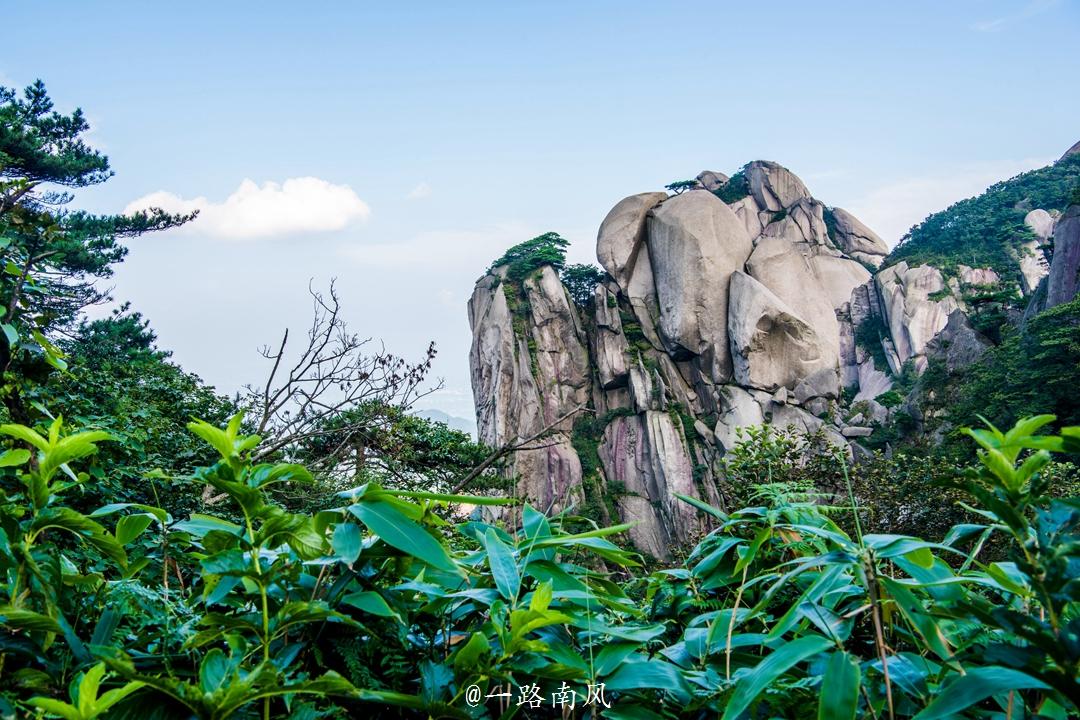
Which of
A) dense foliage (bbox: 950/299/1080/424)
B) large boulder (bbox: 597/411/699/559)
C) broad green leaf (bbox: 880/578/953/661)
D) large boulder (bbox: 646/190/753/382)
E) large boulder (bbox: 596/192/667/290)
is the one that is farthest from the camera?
large boulder (bbox: 596/192/667/290)

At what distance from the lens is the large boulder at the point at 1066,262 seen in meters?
16.1

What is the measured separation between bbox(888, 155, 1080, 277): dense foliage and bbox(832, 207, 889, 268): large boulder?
761mm

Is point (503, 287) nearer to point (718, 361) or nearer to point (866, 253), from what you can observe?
point (718, 361)

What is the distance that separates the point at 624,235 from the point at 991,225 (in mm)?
17429

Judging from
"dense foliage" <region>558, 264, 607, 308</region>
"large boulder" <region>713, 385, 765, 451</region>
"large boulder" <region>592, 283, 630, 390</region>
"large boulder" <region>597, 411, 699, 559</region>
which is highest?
"dense foliage" <region>558, 264, 607, 308</region>

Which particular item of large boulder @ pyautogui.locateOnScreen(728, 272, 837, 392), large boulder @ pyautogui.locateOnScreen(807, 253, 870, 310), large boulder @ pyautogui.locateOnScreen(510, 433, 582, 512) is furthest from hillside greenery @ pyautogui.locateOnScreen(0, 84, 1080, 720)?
large boulder @ pyautogui.locateOnScreen(807, 253, 870, 310)

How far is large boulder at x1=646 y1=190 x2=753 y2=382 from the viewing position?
22.4 m

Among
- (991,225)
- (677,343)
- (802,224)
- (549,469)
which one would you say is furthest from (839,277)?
(549,469)

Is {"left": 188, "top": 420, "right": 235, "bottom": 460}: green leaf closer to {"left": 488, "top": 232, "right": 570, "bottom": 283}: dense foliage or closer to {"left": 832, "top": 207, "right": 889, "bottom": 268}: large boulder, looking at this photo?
{"left": 488, "top": 232, "right": 570, "bottom": 283}: dense foliage

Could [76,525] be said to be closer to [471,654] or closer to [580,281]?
[471,654]

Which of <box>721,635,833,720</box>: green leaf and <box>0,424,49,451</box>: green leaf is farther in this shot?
<box>0,424,49,451</box>: green leaf

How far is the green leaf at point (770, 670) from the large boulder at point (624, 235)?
2356 centimetres

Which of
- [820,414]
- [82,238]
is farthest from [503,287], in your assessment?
[82,238]

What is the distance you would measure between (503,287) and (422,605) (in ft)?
81.8
